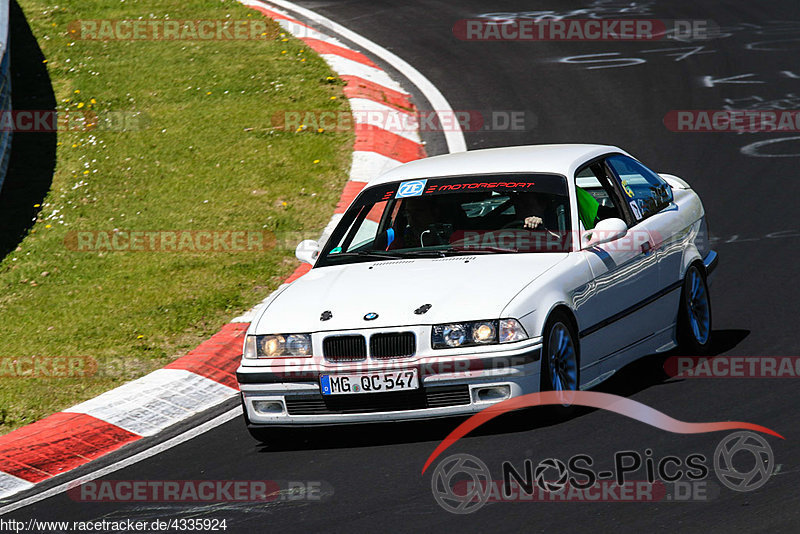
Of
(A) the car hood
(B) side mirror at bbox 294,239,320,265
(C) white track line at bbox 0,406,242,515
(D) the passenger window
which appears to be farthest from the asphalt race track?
(B) side mirror at bbox 294,239,320,265

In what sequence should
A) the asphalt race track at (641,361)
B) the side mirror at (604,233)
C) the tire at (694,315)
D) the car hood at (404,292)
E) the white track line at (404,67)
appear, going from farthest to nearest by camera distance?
the white track line at (404,67) < the tire at (694,315) < the side mirror at (604,233) < the car hood at (404,292) < the asphalt race track at (641,361)

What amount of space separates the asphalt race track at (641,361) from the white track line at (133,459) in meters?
0.09

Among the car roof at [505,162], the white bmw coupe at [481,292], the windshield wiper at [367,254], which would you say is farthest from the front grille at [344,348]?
the car roof at [505,162]

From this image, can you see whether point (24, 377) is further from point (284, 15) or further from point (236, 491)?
point (284, 15)

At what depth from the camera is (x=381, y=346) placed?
20.2 feet

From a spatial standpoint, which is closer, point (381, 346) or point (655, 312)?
point (381, 346)

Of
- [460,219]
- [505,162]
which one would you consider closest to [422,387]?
[460,219]

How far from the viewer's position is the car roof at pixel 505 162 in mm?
7434

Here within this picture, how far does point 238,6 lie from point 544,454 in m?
13.7

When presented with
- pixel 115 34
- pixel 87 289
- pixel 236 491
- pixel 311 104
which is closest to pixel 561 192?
pixel 236 491

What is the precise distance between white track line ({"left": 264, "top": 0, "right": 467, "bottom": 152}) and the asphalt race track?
18cm

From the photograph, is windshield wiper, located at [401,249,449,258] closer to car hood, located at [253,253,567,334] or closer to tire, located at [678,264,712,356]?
car hood, located at [253,253,567,334]

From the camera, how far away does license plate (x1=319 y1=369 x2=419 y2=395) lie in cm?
608

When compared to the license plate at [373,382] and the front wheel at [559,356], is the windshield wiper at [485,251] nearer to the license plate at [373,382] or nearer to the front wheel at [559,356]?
the front wheel at [559,356]
